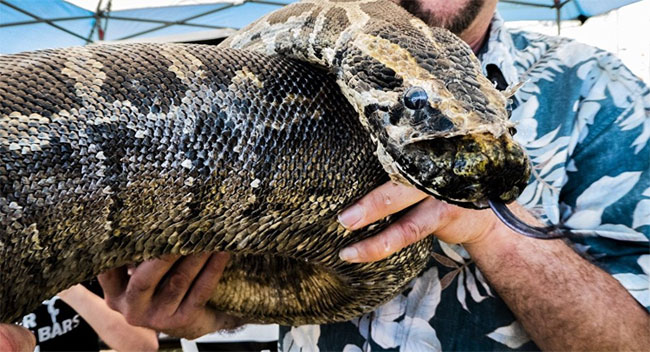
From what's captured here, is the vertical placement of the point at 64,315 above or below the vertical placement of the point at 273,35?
below

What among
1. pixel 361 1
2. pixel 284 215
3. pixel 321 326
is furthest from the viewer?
pixel 321 326

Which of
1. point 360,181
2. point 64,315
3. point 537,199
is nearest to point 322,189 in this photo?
point 360,181

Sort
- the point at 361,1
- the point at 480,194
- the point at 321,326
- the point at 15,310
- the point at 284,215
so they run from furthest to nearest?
the point at 321,326
the point at 361,1
the point at 284,215
the point at 15,310
the point at 480,194

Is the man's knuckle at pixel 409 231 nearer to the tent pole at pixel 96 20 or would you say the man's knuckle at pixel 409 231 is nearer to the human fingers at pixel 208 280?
the human fingers at pixel 208 280

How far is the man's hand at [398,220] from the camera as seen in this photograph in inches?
35.6

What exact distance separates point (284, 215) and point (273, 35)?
15.8 inches

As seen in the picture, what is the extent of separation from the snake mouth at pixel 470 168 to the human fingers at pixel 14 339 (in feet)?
1.92

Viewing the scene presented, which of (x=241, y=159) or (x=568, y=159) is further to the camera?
(x=568, y=159)

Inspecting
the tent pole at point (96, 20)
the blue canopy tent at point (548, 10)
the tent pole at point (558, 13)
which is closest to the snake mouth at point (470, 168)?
the blue canopy tent at point (548, 10)

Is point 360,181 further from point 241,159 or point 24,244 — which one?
point 24,244

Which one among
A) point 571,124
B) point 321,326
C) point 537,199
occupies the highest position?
point 571,124

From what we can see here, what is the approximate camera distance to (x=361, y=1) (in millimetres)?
1056

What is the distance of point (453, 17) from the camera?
1.47 meters

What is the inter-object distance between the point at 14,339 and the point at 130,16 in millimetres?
4794
